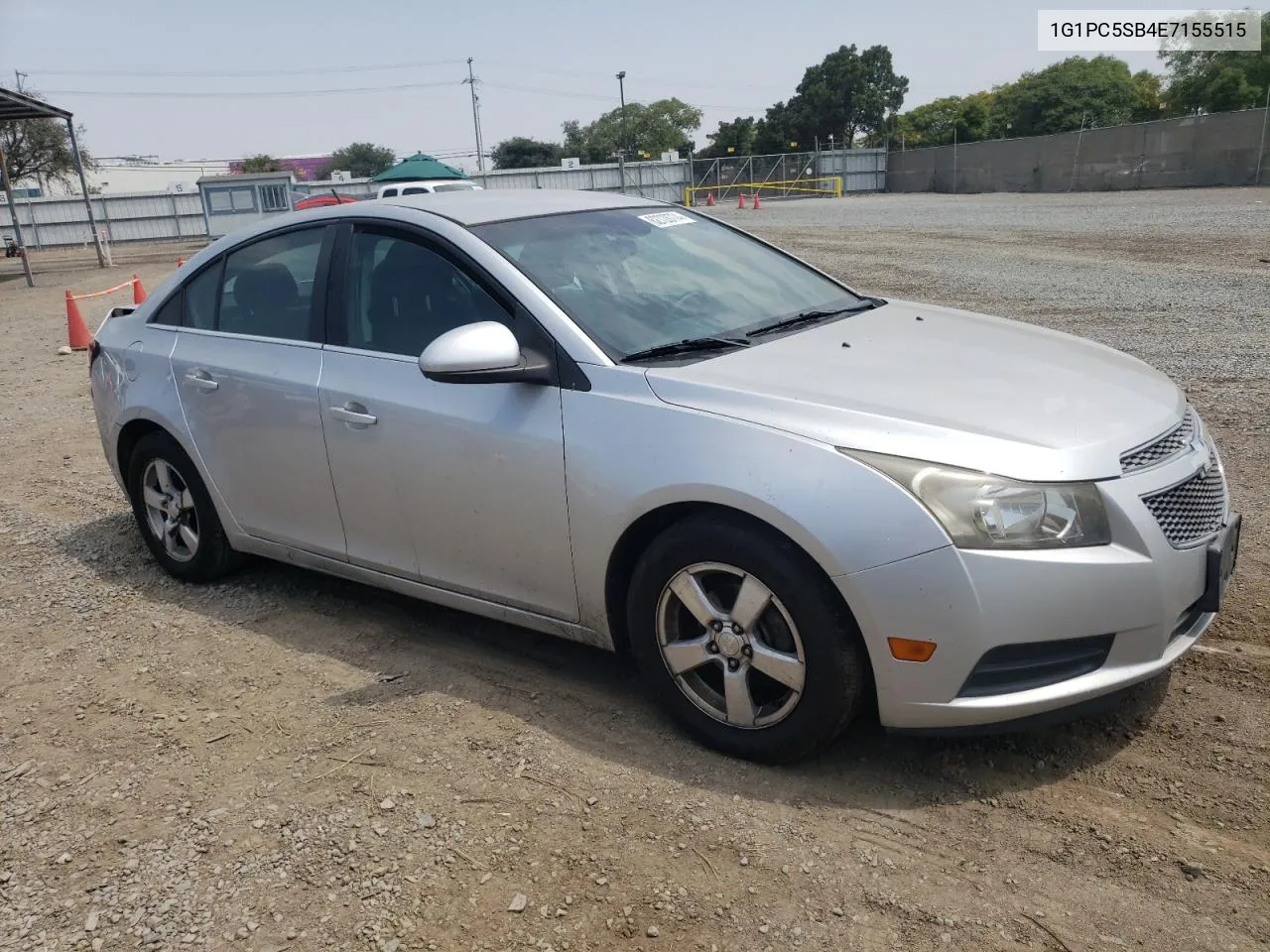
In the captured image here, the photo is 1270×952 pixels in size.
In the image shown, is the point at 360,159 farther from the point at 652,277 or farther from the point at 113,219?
the point at 652,277

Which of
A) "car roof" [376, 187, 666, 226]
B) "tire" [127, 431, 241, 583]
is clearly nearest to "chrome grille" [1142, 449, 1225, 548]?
"car roof" [376, 187, 666, 226]

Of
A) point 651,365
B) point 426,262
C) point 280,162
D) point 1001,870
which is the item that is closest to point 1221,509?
point 1001,870

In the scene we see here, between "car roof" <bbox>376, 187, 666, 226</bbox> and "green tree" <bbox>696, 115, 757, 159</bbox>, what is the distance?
99427 millimetres

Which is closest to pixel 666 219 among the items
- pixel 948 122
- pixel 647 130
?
pixel 948 122

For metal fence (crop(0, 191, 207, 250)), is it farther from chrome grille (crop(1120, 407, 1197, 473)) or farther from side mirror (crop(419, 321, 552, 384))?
chrome grille (crop(1120, 407, 1197, 473))

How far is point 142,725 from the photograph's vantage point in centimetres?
377

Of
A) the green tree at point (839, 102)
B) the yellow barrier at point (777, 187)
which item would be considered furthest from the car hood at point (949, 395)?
the green tree at point (839, 102)

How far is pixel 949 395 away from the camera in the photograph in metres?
3.10

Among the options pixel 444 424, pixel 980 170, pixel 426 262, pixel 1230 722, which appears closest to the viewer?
pixel 1230 722

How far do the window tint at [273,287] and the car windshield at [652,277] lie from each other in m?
0.89

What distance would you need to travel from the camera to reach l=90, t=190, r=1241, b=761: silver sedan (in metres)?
2.78

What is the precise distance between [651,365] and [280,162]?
380 feet

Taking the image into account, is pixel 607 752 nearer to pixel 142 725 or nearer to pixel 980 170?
pixel 142 725

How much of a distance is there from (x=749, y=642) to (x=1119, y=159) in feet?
133
